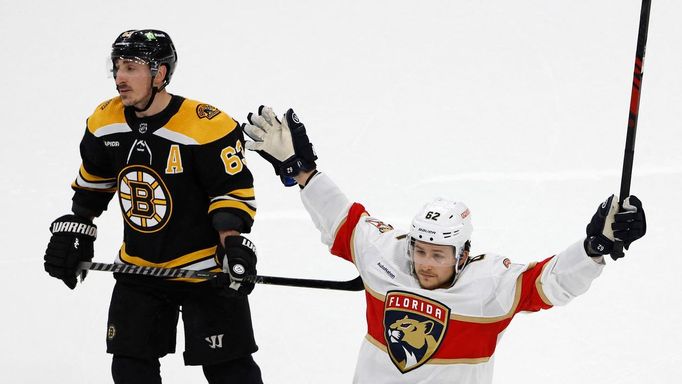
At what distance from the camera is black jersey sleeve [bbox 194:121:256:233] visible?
3717 mm

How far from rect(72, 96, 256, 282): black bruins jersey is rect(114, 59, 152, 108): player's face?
9 cm

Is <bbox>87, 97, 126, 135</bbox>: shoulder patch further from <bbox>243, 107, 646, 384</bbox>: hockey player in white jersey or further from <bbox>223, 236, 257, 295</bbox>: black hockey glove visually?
<bbox>243, 107, 646, 384</bbox>: hockey player in white jersey

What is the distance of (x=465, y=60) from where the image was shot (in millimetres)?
6691

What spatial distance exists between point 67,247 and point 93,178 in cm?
25

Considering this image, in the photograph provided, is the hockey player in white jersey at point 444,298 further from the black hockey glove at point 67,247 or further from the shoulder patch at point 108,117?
the black hockey glove at point 67,247

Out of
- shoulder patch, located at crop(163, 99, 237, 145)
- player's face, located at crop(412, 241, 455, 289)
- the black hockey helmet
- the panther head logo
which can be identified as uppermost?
the black hockey helmet

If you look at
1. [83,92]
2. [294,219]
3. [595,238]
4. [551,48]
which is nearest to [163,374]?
[294,219]

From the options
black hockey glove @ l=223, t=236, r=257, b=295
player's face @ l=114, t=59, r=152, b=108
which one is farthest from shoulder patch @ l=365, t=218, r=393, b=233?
player's face @ l=114, t=59, r=152, b=108

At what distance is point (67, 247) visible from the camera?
12.9 ft

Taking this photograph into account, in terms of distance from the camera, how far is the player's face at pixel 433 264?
3.20 m

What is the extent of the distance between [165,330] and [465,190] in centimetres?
219

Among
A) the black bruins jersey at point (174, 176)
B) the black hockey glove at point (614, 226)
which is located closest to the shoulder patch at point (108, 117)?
the black bruins jersey at point (174, 176)

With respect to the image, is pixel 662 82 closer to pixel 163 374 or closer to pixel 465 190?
pixel 465 190

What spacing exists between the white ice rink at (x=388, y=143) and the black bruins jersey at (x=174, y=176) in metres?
0.92
